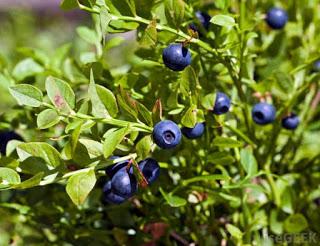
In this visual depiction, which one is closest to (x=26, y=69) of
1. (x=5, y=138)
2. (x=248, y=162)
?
(x=5, y=138)

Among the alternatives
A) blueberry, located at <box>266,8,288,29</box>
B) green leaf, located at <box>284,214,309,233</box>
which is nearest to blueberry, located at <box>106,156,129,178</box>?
green leaf, located at <box>284,214,309,233</box>

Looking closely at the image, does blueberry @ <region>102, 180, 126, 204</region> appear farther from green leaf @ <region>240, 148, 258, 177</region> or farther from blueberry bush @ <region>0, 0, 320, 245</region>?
green leaf @ <region>240, 148, 258, 177</region>

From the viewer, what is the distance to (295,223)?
1.06 m

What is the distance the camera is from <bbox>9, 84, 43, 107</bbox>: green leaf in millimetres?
854

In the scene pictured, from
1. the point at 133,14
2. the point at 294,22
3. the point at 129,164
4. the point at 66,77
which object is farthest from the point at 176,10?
the point at 294,22

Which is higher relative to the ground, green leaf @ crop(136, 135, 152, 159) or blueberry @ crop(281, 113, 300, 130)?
green leaf @ crop(136, 135, 152, 159)

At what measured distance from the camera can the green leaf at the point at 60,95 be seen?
85 centimetres

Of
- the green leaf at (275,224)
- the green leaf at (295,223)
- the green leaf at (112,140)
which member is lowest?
the green leaf at (275,224)

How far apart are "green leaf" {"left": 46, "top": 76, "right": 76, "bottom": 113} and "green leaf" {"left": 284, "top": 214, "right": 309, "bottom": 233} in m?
0.42

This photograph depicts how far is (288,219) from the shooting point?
106 cm

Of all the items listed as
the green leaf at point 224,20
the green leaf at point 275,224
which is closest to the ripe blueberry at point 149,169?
the green leaf at point 224,20

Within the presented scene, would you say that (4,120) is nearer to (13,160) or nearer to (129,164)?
(13,160)

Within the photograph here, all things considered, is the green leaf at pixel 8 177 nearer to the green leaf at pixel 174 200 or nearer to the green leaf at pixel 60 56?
the green leaf at pixel 174 200

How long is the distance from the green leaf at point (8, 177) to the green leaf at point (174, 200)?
215 mm
